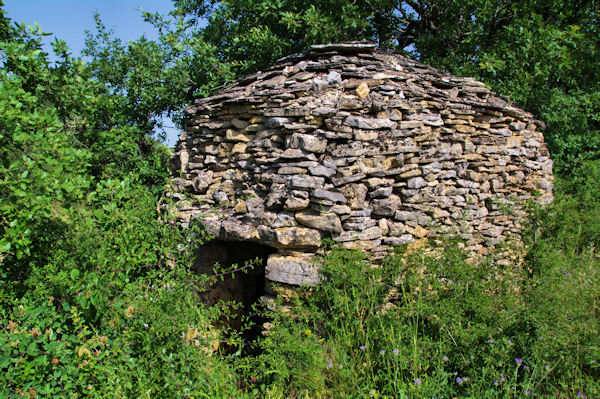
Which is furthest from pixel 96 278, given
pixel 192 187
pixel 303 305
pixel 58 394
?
pixel 192 187

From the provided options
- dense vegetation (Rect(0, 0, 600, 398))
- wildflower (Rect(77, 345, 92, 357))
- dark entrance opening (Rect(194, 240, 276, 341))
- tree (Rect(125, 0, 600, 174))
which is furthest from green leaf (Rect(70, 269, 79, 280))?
tree (Rect(125, 0, 600, 174))

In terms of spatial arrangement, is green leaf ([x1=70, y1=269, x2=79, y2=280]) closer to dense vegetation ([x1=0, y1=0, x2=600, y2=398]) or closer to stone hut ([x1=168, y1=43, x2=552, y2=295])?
dense vegetation ([x1=0, y1=0, x2=600, y2=398])

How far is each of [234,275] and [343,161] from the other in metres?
2.11

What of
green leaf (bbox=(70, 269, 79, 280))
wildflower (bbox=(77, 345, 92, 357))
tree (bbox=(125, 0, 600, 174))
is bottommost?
wildflower (bbox=(77, 345, 92, 357))

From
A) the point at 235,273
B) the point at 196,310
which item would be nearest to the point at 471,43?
the point at 235,273

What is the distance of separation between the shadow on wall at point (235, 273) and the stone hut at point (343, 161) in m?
0.03

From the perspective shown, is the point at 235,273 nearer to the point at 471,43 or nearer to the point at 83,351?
the point at 83,351

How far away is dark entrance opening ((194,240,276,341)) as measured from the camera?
456cm

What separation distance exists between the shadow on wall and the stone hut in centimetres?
3

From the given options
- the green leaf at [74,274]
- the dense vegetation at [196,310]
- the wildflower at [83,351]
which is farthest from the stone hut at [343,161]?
the wildflower at [83,351]

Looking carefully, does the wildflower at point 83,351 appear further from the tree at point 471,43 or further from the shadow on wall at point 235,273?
the tree at point 471,43

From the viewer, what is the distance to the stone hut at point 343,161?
12.2 feet

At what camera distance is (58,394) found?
2.53m

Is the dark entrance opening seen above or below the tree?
below
